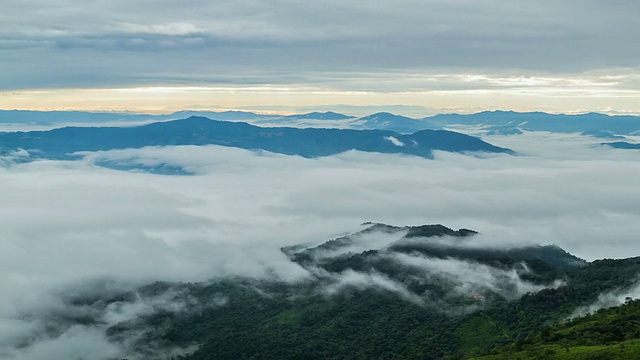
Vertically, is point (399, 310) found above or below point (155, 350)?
above

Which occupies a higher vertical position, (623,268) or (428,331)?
(623,268)

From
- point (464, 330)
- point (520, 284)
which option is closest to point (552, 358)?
point (464, 330)

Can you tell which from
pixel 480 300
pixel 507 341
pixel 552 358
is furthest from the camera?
pixel 480 300

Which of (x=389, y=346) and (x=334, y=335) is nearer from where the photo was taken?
(x=389, y=346)

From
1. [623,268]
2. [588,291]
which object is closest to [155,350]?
[588,291]

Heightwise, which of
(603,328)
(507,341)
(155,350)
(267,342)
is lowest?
(155,350)

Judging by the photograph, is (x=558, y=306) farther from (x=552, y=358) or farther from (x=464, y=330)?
(x=552, y=358)

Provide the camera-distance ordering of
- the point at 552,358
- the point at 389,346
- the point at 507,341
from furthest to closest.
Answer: the point at 389,346 → the point at 507,341 → the point at 552,358

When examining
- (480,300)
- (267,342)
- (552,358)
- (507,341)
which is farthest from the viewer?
(480,300)

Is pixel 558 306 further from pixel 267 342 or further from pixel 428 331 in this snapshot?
pixel 267 342
